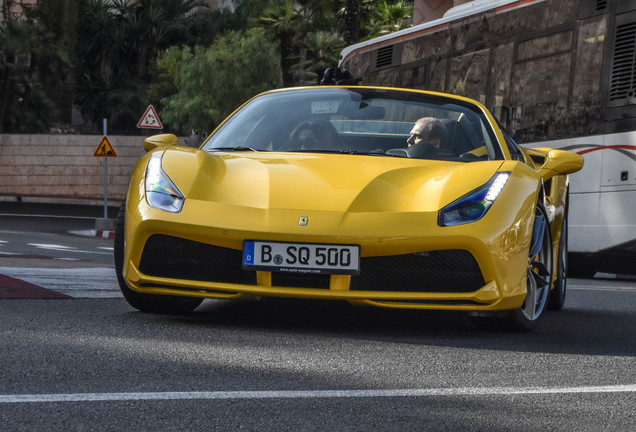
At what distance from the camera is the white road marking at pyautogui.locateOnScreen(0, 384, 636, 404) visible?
355cm

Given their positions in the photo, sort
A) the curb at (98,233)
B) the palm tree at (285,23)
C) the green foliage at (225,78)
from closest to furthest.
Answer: the curb at (98,233)
the green foliage at (225,78)
the palm tree at (285,23)

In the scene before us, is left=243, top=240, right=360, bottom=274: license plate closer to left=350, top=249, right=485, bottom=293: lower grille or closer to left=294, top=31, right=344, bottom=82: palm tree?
left=350, top=249, right=485, bottom=293: lower grille

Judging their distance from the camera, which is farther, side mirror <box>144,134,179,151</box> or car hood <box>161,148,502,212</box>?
side mirror <box>144,134,179,151</box>

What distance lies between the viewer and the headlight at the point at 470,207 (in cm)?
520

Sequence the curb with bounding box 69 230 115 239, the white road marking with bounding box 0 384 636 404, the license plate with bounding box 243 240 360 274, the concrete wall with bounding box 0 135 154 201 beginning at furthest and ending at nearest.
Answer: the concrete wall with bounding box 0 135 154 201, the curb with bounding box 69 230 115 239, the license plate with bounding box 243 240 360 274, the white road marking with bounding box 0 384 636 404

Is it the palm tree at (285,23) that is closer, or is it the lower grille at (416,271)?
the lower grille at (416,271)

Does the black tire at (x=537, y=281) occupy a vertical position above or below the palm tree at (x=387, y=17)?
below

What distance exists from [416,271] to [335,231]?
415mm

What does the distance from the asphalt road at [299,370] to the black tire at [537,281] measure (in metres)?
0.08

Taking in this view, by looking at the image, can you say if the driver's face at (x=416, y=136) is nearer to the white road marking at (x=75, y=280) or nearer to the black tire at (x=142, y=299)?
the black tire at (x=142, y=299)

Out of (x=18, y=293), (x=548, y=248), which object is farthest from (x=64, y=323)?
(x=548, y=248)

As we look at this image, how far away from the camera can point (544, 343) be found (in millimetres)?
5402

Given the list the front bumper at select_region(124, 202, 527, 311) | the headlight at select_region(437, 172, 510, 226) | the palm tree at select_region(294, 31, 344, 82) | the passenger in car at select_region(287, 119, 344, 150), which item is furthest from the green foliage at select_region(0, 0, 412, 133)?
the front bumper at select_region(124, 202, 527, 311)

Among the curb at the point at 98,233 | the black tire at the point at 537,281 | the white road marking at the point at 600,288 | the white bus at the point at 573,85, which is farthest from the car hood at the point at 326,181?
the curb at the point at 98,233
